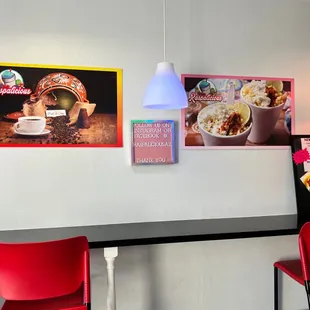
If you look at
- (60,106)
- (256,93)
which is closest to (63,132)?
(60,106)

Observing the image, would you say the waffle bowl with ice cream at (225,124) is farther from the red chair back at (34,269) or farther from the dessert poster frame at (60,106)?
the red chair back at (34,269)

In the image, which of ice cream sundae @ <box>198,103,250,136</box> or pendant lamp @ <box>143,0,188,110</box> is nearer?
pendant lamp @ <box>143,0,188,110</box>

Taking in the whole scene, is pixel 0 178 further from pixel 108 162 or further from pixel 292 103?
pixel 292 103

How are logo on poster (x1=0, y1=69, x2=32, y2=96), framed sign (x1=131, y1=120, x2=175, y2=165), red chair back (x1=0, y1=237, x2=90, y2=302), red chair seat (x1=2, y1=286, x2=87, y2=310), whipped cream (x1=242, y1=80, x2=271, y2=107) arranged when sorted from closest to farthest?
red chair back (x1=0, y1=237, x2=90, y2=302) < red chair seat (x1=2, y1=286, x2=87, y2=310) < logo on poster (x1=0, y1=69, x2=32, y2=96) < framed sign (x1=131, y1=120, x2=175, y2=165) < whipped cream (x1=242, y1=80, x2=271, y2=107)

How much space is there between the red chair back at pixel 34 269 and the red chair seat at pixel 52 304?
0.11m

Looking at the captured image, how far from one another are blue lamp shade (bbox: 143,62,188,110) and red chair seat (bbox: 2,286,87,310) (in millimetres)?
1016

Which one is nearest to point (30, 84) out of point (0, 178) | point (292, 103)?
point (0, 178)

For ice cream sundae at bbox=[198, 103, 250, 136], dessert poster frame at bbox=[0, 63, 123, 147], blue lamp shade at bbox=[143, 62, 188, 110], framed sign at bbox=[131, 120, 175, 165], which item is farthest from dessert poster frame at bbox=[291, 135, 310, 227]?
dessert poster frame at bbox=[0, 63, 123, 147]

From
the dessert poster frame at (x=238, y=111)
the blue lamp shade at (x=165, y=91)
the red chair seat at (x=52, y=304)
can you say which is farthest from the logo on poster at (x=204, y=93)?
the red chair seat at (x=52, y=304)

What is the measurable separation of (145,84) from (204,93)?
382 millimetres

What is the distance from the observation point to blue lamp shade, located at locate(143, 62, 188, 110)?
5.85 ft

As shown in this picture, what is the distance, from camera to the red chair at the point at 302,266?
1765 mm

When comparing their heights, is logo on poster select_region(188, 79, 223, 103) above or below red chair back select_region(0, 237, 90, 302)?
above

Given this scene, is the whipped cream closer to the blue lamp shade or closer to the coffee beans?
the blue lamp shade
